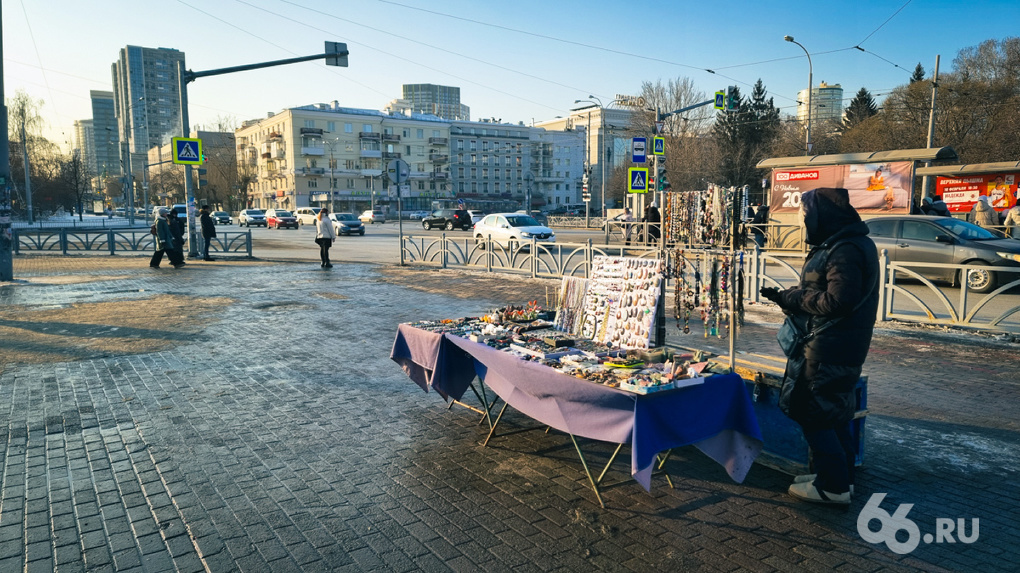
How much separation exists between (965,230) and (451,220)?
37.1 m

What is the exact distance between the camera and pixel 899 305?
11469 mm

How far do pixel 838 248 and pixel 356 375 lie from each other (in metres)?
5.37

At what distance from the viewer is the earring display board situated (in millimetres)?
4871

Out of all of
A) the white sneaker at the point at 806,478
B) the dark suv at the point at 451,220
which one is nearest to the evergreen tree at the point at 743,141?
the dark suv at the point at 451,220

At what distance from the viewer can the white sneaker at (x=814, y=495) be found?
3.97 m

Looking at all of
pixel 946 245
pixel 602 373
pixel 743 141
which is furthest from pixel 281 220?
pixel 602 373

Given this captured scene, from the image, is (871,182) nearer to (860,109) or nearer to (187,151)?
(187,151)

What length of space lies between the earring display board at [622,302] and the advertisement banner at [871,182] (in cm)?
1450

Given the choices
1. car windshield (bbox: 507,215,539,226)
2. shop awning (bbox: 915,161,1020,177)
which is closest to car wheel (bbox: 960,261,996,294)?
shop awning (bbox: 915,161,1020,177)

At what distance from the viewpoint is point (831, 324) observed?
3867 mm

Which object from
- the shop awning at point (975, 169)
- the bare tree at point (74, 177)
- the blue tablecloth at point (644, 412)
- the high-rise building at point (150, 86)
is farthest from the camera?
the high-rise building at point (150, 86)

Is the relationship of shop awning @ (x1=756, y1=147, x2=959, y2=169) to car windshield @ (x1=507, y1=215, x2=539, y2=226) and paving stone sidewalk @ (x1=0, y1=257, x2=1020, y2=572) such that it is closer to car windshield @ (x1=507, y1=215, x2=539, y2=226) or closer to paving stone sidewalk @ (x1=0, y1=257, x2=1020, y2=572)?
car windshield @ (x1=507, y1=215, x2=539, y2=226)

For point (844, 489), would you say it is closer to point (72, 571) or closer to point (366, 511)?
point (366, 511)

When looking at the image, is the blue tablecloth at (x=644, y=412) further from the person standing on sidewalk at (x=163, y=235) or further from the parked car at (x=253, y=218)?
the parked car at (x=253, y=218)
